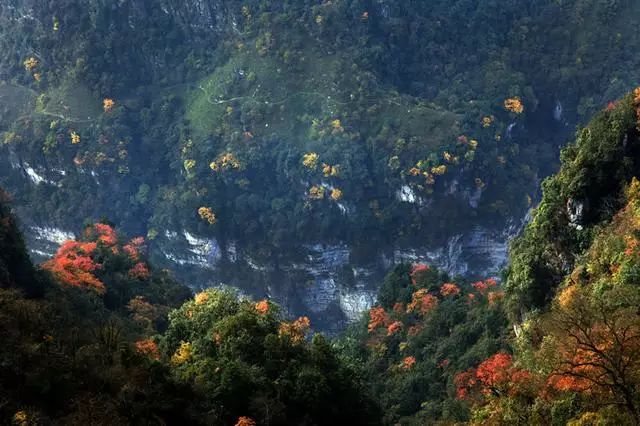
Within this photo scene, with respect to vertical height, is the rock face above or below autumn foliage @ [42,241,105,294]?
above

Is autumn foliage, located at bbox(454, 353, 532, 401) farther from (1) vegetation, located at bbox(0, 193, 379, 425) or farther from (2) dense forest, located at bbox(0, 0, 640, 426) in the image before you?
(2) dense forest, located at bbox(0, 0, 640, 426)

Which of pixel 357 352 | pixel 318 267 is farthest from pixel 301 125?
pixel 357 352

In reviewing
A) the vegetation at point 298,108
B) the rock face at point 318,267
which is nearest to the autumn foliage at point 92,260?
the vegetation at point 298,108

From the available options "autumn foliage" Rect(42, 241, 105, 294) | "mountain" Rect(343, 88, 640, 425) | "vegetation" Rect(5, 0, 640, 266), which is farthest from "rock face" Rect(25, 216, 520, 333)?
"autumn foliage" Rect(42, 241, 105, 294)

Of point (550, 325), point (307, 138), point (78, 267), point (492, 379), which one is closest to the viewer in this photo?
point (550, 325)

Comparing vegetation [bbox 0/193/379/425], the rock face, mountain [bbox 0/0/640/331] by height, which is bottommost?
vegetation [bbox 0/193/379/425]

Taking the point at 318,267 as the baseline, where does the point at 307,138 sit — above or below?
above

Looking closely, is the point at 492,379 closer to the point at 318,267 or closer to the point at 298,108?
the point at 318,267

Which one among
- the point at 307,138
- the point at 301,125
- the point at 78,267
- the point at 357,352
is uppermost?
the point at 301,125

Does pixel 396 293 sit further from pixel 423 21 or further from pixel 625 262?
pixel 423 21

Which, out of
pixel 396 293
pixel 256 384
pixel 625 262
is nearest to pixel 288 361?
pixel 256 384
